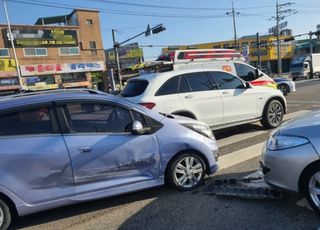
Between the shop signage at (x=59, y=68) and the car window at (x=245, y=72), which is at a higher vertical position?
the shop signage at (x=59, y=68)

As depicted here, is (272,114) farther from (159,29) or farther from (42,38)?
(42,38)

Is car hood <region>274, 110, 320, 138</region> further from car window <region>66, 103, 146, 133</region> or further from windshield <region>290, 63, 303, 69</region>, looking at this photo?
windshield <region>290, 63, 303, 69</region>

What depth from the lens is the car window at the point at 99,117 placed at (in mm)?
3037

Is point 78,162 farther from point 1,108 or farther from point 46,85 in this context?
point 46,85

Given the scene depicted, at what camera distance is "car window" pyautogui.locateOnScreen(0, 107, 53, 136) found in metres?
2.71

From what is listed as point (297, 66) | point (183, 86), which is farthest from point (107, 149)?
point (297, 66)

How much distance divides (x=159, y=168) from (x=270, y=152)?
1412 millimetres

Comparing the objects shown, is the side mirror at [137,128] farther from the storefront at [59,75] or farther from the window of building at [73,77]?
the window of building at [73,77]

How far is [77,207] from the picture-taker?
3.32 metres

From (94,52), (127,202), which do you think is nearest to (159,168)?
(127,202)

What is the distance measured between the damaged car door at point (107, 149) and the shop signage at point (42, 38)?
109 feet

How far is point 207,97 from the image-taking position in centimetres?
556

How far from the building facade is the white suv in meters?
24.9

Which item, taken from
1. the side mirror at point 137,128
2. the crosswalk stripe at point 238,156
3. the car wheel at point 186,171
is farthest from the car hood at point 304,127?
the side mirror at point 137,128
